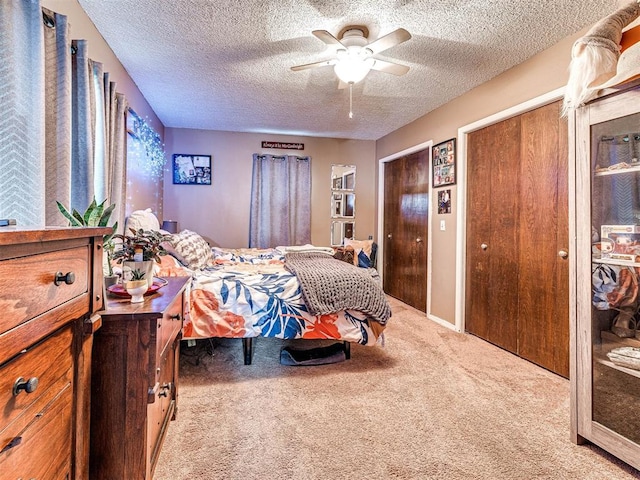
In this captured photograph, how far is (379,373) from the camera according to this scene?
2383mm

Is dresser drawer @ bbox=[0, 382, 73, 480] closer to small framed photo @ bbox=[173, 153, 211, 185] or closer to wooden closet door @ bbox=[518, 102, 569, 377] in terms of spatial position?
wooden closet door @ bbox=[518, 102, 569, 377]

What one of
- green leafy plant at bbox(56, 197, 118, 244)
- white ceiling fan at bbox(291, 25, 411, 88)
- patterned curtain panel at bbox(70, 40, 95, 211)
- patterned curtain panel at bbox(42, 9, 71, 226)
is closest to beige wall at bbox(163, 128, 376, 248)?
white ceiling fan at bbox(291, 25, 411, 88)

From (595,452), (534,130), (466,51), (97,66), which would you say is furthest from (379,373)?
(97,66)

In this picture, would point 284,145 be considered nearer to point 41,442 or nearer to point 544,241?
point 544,241

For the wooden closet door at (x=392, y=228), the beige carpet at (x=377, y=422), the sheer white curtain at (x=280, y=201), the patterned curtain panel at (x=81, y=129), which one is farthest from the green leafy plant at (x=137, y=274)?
the wooden closet door at (x=392, y=228)

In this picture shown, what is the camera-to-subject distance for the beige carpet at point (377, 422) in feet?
4.78

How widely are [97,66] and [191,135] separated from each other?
2725mm

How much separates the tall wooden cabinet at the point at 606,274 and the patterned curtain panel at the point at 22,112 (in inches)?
97.7

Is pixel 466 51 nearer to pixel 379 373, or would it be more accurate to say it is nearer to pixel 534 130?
pixel 534 130

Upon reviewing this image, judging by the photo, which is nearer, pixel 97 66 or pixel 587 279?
pixel 587 279

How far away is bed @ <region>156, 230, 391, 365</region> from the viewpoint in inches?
90.5

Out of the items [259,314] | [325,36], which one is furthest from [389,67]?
[259,314]

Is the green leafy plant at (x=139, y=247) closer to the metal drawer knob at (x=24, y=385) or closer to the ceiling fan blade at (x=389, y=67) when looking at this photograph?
the metal drawer knob at (x=24, y=385)

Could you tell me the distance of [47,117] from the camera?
1.67 m
